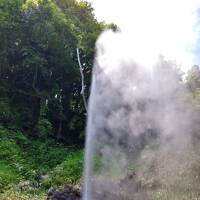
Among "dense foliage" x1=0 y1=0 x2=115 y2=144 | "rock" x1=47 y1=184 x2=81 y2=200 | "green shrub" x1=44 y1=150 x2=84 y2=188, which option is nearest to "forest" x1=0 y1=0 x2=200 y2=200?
"dense foliage" x1=0 y1=0 x2=115 y2=144

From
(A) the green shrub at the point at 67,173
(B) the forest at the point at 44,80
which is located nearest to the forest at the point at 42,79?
(B) the forest at the point at 44,80

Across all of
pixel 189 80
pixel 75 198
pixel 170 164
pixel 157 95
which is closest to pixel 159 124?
pixel 157 95

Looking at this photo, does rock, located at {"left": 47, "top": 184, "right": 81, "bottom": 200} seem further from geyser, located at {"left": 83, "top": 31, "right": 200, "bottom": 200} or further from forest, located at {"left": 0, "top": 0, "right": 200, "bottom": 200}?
forest, located at {"left": 0, "top": 0, "right": 200, "bottom": 200}

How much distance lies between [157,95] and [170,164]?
430cm

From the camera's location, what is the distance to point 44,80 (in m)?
20.7

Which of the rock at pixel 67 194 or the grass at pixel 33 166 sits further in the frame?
the grass at pixel 33 166

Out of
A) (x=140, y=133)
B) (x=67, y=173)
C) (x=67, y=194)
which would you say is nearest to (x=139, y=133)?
(x=140, y=133)

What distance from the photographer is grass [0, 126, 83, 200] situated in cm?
1264

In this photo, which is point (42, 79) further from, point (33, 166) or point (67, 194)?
point (67, 194)

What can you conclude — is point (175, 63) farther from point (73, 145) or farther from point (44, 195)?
point (44, 195)

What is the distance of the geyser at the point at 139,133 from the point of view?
40.4ft

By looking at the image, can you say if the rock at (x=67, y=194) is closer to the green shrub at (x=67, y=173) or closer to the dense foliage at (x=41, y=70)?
the green shrub at (x=67, y=173)

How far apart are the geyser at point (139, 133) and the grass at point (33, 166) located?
747 millimetres

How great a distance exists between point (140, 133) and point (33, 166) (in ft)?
14.7
